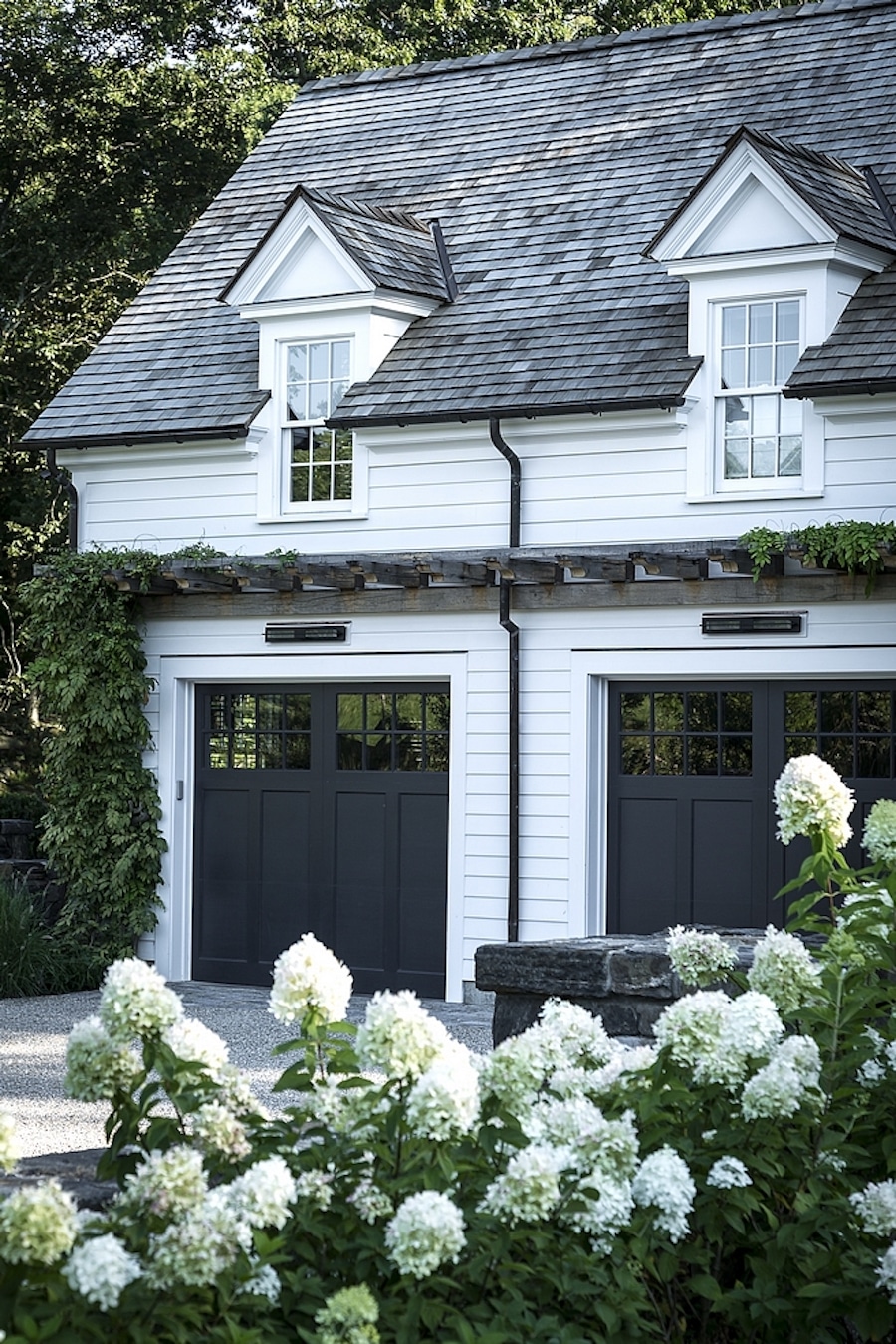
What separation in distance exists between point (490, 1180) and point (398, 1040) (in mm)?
296

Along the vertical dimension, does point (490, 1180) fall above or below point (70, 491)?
below

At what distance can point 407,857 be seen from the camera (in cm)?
1384

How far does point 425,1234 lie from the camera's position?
9.47 ft

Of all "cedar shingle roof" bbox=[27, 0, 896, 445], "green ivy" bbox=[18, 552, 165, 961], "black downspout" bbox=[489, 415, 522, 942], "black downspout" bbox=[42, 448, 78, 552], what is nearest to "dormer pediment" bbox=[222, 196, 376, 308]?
"cedar shingle roof" bbox=[27, 0, 896, 445]

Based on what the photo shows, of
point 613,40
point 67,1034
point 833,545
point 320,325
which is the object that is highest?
point 613,40

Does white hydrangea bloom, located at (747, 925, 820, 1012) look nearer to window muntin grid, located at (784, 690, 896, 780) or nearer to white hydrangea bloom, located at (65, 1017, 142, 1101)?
white hydrangea bloom, located at (65, 1017, 142, 1101)

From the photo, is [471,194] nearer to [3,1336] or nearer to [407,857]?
[407,857]

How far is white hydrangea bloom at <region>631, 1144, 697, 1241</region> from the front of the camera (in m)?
3.26

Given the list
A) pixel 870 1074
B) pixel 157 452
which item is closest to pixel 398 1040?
pixel 870 1074

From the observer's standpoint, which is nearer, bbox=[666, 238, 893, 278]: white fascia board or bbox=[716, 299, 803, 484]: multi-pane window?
bbox=[666, 238, 893, 278]: white fascia board

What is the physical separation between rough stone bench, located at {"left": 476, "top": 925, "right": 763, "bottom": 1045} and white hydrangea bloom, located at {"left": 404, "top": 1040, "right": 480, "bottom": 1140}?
119 inches

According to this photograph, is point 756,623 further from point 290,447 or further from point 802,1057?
point 802,1057

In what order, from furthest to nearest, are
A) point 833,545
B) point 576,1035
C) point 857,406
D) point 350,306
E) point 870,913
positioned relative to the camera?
1. point 350,306
2. point 857,406
3. point 833,545
4. point 870,913
5. point 576,1035

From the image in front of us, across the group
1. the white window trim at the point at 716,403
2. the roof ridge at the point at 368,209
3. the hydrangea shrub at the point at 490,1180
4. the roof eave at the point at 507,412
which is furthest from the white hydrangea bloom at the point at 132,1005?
the roof ridge at the point at 368,209
